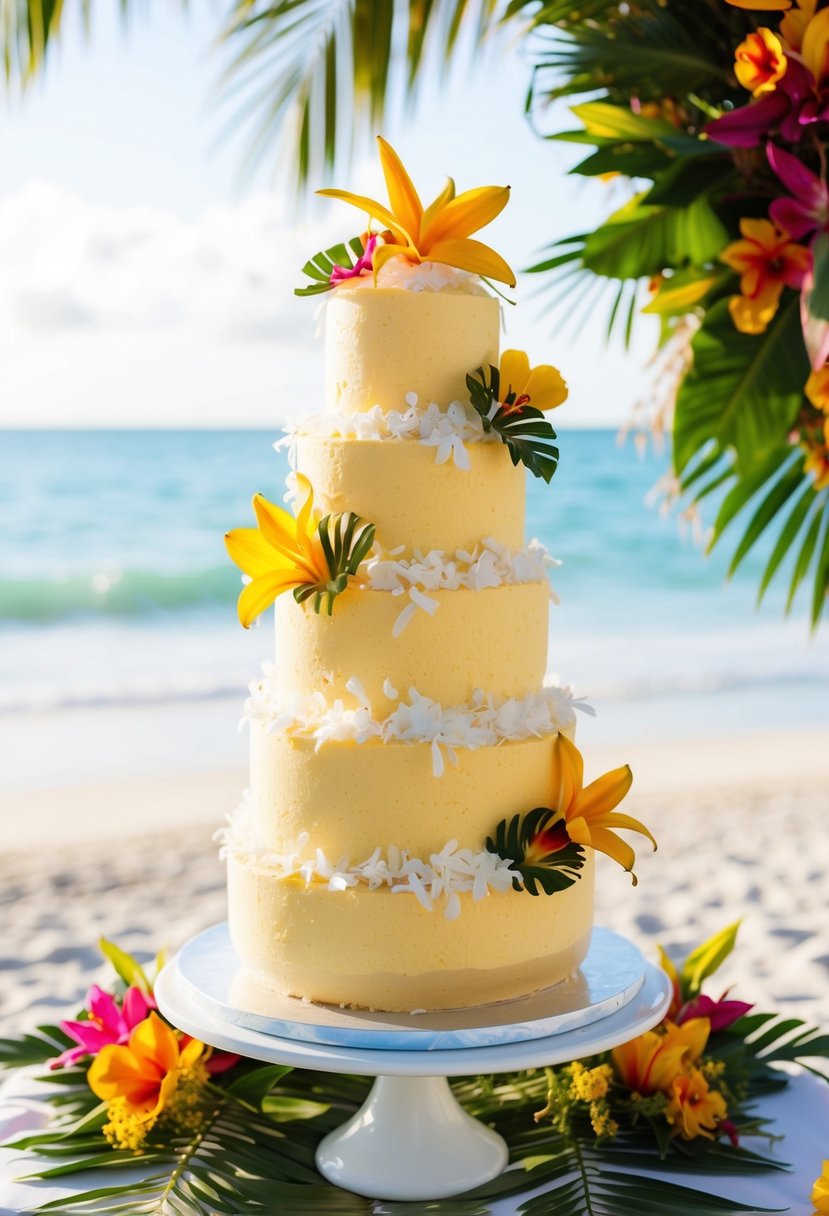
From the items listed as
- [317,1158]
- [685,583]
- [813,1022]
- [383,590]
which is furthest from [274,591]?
[685,583]

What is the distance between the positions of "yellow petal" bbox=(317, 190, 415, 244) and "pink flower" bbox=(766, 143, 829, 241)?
2.24ft

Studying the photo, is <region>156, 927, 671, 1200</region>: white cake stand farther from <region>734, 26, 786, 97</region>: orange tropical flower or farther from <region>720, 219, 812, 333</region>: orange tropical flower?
<region>734, 26, 786, 97</region>: orange tropical flower

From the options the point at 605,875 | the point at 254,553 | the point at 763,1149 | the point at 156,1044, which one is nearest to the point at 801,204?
the point at 254,553

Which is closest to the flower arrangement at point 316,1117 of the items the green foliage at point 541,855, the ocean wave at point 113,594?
the green foliage at point 541,855

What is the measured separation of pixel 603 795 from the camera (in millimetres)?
2465

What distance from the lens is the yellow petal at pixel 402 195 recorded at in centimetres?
237

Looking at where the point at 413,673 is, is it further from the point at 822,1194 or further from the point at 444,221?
the point at 822,1194

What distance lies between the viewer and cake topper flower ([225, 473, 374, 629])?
232 cm

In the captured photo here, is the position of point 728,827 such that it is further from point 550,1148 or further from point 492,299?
point 492,299

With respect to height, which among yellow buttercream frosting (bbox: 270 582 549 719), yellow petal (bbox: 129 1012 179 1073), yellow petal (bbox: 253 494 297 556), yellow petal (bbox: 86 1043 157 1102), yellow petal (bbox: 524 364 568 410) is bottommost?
yellow petal (bbox: 86 1043 157 1102)

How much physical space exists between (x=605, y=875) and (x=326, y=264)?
4.10 m

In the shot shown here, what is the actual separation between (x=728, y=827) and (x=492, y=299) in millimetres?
4906

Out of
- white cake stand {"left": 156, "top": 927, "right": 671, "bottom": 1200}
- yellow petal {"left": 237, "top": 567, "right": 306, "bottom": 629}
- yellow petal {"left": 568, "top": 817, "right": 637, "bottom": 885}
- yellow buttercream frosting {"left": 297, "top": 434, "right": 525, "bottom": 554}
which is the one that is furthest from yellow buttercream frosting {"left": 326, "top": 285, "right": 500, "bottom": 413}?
white cake stand {"left": 156, "top": 927, "right": 671, "bottom": 1200}

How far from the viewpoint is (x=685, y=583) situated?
1948cm
